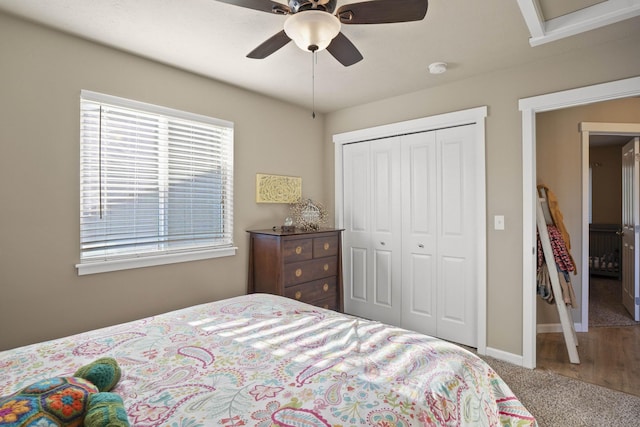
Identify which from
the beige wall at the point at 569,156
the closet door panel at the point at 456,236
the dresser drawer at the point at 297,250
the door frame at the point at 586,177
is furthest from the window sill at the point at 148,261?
the door frame at the point at 586,177

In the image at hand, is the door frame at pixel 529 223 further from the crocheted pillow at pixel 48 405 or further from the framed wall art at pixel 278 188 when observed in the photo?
the crocheted pillow at pixel 48 405

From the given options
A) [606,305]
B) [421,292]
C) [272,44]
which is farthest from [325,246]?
[606,305]

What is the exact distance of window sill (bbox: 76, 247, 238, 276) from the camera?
2305 mm

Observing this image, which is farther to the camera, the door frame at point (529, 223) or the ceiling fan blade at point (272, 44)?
the door frame at point (529, 223)

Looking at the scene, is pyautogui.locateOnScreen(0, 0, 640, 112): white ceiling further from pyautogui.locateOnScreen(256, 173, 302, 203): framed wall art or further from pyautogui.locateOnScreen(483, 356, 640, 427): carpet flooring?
pyautogui.locateOnScreen(483, 356, 640, 427): carpet flooring

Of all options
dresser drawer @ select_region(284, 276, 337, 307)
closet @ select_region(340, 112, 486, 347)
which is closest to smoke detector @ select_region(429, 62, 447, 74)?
closet @ select_region(340, 112, 486, 347)

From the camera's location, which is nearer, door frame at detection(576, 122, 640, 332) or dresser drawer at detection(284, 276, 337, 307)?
dresser drawer at detection(284, 276, 337, 307)

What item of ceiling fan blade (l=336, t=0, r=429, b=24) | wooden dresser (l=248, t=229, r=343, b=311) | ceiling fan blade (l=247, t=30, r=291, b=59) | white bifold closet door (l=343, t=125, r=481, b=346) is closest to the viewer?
ceiling fan blade (l=336, t=0, r=429, b=24)

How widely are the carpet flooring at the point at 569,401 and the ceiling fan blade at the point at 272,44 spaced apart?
104 inches

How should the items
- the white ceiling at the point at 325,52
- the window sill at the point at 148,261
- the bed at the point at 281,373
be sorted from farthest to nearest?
the window sill at the point at 148,261 < the white ceiling at the point at 325,52 < the bed at the point at 281,373

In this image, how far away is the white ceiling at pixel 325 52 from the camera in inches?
76.7

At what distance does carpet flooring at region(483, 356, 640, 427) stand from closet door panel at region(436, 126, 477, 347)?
59 cm

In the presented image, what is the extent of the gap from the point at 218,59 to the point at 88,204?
4.62ft

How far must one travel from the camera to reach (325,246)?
3.41 m
